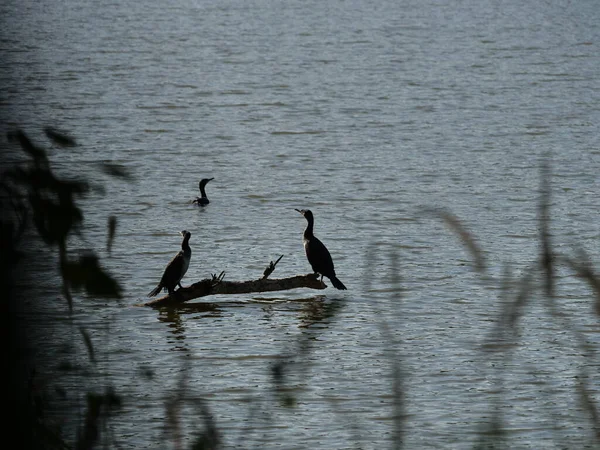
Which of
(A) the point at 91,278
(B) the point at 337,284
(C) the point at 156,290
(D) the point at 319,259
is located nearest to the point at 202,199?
(D) the point at 319,259

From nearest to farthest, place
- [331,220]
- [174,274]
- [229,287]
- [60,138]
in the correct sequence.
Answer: [60,138] → [229,287] → [174,274] → [331,220]

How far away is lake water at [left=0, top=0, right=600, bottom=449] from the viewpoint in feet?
29.0

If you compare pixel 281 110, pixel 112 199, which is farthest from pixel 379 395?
pixel 281 110

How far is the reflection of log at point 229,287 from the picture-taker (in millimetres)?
12609

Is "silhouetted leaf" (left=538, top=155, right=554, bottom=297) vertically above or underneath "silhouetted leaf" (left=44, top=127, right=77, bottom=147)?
underneath

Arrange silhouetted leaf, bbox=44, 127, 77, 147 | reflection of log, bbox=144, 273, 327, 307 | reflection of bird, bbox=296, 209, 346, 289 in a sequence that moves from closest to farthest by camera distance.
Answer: silhouetted leaf, bbox=44, 127, 77, 147 < reflection of log, bbox=144, 273, 327, 307 < reflection of bird, bbox=296, 209, 346, 289

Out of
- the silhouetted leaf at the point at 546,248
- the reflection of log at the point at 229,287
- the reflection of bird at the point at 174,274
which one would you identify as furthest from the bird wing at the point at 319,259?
the silhouetted leaf at the point at 546,248

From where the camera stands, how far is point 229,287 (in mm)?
12742

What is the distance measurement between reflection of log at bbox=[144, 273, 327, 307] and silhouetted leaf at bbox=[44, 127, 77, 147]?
935 cm

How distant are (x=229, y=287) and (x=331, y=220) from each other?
19.6ft

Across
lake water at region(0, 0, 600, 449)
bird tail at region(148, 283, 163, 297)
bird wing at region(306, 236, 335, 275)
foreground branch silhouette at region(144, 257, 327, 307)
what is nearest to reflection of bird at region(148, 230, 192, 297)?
bird tail at region(148, 283, 163, 297)

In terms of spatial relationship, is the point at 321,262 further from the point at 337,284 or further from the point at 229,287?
the point at 229,287

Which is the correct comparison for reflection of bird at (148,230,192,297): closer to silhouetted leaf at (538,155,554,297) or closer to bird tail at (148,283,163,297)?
bird tail at (148,283,163,297)

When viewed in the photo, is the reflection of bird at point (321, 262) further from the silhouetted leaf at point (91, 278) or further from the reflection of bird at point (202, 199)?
the silhouetted leaf at point (91, 278)
